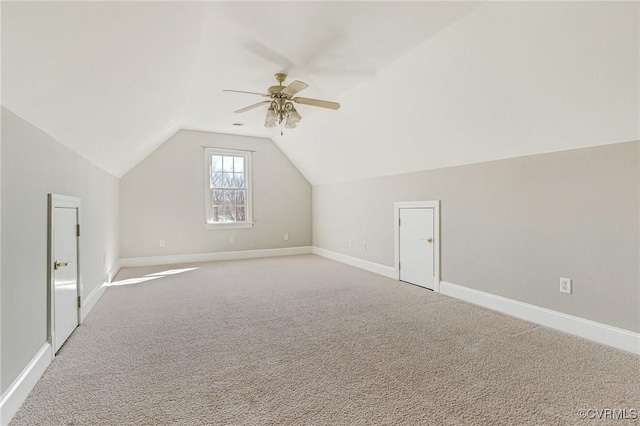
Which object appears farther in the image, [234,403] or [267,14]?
[267,14]

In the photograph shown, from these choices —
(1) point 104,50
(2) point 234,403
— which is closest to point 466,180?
(2) point 234,403

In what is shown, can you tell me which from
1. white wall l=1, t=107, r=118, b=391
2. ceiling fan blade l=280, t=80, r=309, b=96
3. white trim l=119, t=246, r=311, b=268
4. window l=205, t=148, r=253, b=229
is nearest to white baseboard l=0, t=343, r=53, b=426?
white wall l=1, t=107, r=118, b=391

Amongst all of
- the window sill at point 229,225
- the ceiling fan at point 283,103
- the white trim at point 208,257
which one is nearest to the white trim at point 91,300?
the white trim at point 208,257

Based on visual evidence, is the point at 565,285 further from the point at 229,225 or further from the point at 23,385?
the point at 229,225

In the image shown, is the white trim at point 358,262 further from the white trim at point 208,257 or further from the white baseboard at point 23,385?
the white baseboard at point 23,385

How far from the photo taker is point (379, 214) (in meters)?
5.00

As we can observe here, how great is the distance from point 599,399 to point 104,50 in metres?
3.42

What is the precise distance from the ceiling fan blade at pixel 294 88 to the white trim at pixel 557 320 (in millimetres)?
2853

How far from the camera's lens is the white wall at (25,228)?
1.62m

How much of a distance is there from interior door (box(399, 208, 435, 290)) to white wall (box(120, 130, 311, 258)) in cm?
307

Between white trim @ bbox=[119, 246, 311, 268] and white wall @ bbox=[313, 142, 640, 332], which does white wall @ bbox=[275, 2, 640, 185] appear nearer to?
white wall @ bbox=[313, 142, 640, 332]

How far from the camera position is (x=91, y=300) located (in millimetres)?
3297

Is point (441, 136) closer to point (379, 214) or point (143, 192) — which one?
point (379, 214)

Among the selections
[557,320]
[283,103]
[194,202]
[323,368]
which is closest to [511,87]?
[557,320]
